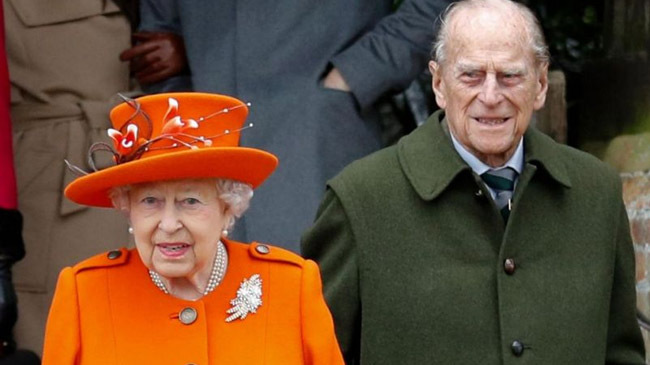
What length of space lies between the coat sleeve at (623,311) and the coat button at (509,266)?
0.31 m

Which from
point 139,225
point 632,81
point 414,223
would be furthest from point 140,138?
point 632,81

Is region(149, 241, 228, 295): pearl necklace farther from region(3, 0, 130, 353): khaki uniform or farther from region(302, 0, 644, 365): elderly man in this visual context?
region(3, 0, 130, 353): khaki uniform

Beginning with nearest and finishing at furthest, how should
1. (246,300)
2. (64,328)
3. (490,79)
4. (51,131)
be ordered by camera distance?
(64,328) → (246,300) → (490,79) → (51,131)

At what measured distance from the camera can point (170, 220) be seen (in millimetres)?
3744

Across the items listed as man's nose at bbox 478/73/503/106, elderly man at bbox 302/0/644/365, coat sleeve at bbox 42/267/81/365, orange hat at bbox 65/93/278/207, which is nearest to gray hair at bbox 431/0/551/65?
elderly man at bbox 302/0/644/365

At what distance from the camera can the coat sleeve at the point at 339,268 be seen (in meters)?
4.35

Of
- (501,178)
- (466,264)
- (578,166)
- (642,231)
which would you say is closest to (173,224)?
(466,264)

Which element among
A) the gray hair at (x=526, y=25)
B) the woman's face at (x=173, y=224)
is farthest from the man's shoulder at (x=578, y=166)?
the woman's face at (x=173, y=224)

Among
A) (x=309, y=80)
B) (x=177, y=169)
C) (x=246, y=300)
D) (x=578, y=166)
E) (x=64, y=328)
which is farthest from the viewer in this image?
(x=309, y=80)

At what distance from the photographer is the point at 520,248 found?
14.4 ft

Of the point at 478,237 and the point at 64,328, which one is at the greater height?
the point at 64,328

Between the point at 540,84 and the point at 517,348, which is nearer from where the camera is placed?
the point at 517,348

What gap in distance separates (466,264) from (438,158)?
279mm

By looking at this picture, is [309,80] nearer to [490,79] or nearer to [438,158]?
[438,158]
